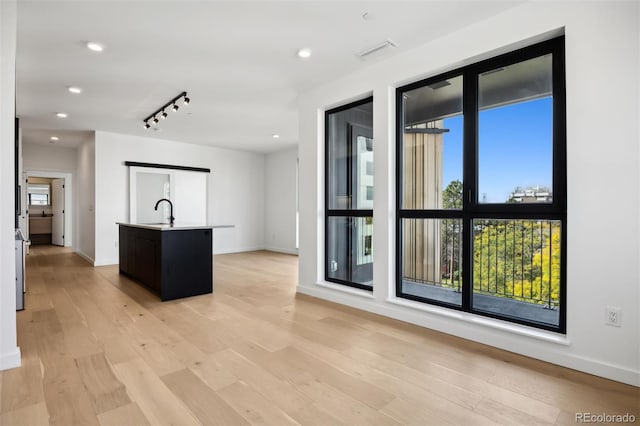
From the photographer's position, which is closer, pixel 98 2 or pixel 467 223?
pixel 98 2

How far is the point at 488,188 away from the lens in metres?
2.71

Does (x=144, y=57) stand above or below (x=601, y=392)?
above

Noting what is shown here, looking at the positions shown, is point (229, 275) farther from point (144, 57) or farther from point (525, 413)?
point (525, 413)

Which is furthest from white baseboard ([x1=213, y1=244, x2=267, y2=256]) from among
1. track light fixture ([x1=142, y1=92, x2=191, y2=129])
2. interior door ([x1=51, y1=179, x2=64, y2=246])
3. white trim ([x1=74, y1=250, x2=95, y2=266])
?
interior door ([x1=51, y1=179, x2=64, y2=246])

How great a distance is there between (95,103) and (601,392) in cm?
609

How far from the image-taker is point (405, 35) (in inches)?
111

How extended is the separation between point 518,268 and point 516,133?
1146 mm

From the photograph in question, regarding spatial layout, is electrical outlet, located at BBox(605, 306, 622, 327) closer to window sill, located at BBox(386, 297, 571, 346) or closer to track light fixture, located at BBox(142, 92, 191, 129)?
window sill, located at BBox(386, 297, 571, 346)

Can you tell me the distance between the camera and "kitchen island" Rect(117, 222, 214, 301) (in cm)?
380

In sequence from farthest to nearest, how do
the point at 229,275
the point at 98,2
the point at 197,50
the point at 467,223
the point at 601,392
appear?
the point at 229,275
the point at 197,50
the point at 467,223
the point at 98,2
the point at 601,392

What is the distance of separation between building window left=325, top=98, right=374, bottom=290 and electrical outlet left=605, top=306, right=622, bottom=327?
→ 199cm

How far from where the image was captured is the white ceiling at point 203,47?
248 cm

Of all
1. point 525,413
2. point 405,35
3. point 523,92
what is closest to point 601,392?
point 525,413

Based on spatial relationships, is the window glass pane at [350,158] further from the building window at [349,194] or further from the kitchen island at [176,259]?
the kitchen island at [176,259]
